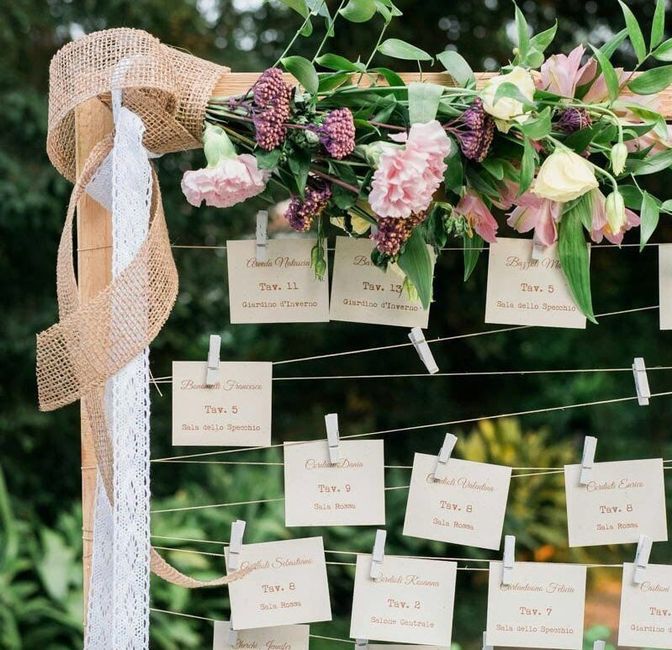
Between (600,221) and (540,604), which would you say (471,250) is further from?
(540,604)

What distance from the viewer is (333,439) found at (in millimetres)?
1200

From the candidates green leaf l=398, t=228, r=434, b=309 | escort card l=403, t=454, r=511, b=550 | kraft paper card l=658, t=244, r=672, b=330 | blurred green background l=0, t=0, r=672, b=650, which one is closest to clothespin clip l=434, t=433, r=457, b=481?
escort card l=403, t=454, r=511, b=550

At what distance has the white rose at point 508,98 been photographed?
0.98 meters

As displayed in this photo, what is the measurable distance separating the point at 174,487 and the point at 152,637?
1047 millimetres

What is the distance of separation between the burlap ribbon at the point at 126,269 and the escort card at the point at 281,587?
16 centimetres

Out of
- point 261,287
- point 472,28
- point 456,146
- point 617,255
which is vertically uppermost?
point 472,28

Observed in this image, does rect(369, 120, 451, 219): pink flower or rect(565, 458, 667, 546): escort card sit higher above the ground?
rect(369, 120, 451, 219): pink flower

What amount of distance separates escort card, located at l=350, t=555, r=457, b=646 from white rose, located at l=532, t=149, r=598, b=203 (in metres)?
0.51

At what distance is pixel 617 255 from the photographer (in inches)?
142

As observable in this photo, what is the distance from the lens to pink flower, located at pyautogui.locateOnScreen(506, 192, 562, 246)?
1.08 m

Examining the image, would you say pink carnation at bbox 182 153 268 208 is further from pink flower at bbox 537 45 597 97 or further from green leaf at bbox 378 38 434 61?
pink flower at bbox 537 45 597 97

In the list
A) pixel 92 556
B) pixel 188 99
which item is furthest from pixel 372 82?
pixel 92 556

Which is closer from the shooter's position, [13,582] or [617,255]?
[13,582]

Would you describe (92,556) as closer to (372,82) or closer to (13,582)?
(372,82)
